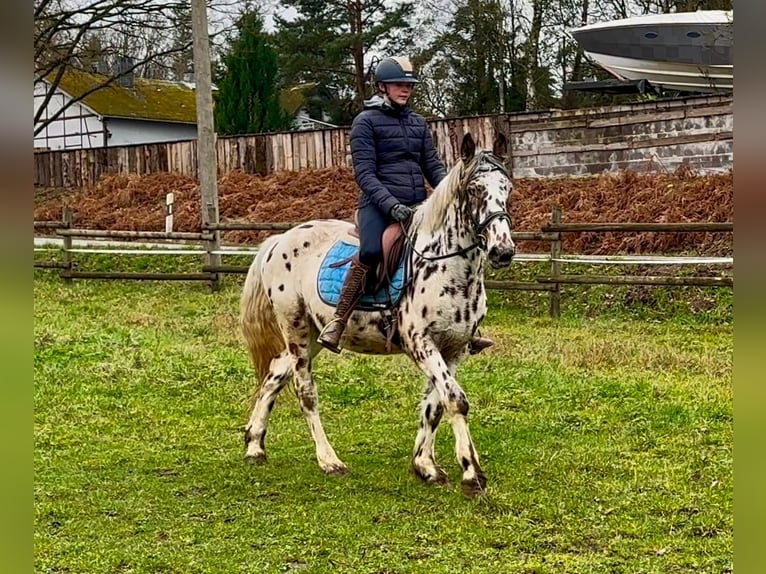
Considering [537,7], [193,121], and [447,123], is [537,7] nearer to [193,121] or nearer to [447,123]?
[447,123]

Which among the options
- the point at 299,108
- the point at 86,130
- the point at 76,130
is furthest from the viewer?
the point at 299,108

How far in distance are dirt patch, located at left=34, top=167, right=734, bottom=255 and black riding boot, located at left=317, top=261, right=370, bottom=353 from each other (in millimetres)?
5664

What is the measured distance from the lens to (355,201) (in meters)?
19.6

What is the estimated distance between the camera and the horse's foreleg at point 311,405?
584 cm

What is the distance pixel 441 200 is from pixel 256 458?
222 centimetres

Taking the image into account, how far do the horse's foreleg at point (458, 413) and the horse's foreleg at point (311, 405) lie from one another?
0.97 m

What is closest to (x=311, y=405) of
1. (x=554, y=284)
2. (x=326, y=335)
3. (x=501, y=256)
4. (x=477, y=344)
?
(x=326, y=335)

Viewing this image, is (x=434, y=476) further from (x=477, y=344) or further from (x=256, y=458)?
(x=256, y=458)

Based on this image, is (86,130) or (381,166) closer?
(381,166)

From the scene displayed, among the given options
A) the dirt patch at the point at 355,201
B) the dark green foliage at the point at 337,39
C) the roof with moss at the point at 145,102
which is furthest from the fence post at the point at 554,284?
the roof with moss at the point at 145,102

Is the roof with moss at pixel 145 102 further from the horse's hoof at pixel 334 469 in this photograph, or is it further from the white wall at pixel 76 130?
the horse's hoof at pixel 334 469

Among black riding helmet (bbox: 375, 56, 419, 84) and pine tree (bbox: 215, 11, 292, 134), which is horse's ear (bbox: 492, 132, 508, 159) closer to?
black riding helmet (bbox: 375, 56, 419, 84)

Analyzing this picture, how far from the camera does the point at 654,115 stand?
17.8 metres
